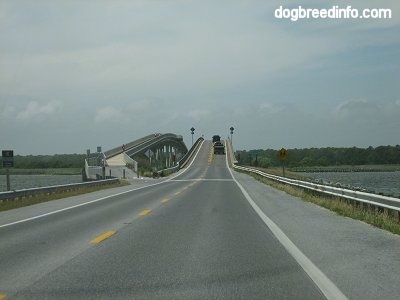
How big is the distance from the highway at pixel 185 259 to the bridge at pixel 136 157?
4373 centimetres

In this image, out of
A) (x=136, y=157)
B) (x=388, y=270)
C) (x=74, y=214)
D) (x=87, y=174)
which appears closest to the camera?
(x=388, y=270)

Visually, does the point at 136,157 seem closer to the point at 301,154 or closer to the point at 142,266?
the point at 301,154

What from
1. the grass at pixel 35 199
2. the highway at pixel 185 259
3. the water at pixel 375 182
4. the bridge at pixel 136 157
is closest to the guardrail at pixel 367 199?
the highway at pixel 185 259

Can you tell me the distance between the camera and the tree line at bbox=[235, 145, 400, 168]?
109 meters

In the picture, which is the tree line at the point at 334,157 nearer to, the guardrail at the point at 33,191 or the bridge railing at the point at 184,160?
the bridge railing at the point at 184,160

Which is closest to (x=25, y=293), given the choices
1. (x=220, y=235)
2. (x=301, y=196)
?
(x=220, y=235)

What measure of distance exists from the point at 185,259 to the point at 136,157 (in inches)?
3493

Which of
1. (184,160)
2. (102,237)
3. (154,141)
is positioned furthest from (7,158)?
(154,141)

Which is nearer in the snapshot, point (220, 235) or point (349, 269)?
point (349, 269)

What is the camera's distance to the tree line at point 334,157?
358 feet

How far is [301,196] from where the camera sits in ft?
96.4

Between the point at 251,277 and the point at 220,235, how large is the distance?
17.0ft

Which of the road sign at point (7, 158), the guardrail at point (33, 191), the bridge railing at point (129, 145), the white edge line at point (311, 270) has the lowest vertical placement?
the white edge line at point (311, 270)

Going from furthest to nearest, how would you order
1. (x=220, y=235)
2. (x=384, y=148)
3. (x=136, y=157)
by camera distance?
(x=384, y=148), (x=136, y=157), (x=220, y=235)
